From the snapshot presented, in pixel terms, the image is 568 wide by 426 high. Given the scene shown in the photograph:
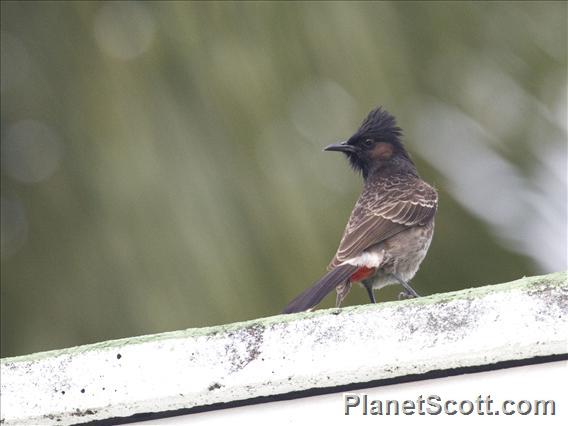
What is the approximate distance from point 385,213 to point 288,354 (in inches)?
105

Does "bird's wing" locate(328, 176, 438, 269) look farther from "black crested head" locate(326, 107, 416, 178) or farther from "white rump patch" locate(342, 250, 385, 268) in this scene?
"black crested head" locate(326, 107, 416, 178)

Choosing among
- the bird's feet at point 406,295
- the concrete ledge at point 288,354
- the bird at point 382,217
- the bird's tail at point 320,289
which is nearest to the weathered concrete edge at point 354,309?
the concrete ledge at point 288,354

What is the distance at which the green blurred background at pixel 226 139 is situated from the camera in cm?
576

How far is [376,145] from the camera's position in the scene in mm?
5562

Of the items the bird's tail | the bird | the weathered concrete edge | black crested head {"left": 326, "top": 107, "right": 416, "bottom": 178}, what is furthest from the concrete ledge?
black crested head {"left": 326, "top": 107, "right": 416, "bottom": 178}

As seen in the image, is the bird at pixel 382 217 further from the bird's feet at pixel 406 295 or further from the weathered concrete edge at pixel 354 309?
the weathered concrete edge at pixel 354 309

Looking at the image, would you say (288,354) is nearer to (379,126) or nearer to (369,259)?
(369,259)

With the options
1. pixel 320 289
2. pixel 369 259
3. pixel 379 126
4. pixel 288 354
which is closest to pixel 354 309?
pixel 288 354

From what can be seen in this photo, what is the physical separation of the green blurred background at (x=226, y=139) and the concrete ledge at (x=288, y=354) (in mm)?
2873

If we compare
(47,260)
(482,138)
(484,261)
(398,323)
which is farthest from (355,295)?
(398,323)

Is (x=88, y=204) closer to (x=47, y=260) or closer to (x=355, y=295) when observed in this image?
(x=47, y=260)

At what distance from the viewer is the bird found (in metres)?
4.91

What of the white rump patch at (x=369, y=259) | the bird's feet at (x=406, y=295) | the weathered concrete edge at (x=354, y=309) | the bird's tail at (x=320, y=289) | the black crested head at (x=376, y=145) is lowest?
the bird's feet at (x=406, y=295)

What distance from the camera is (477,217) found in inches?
248
